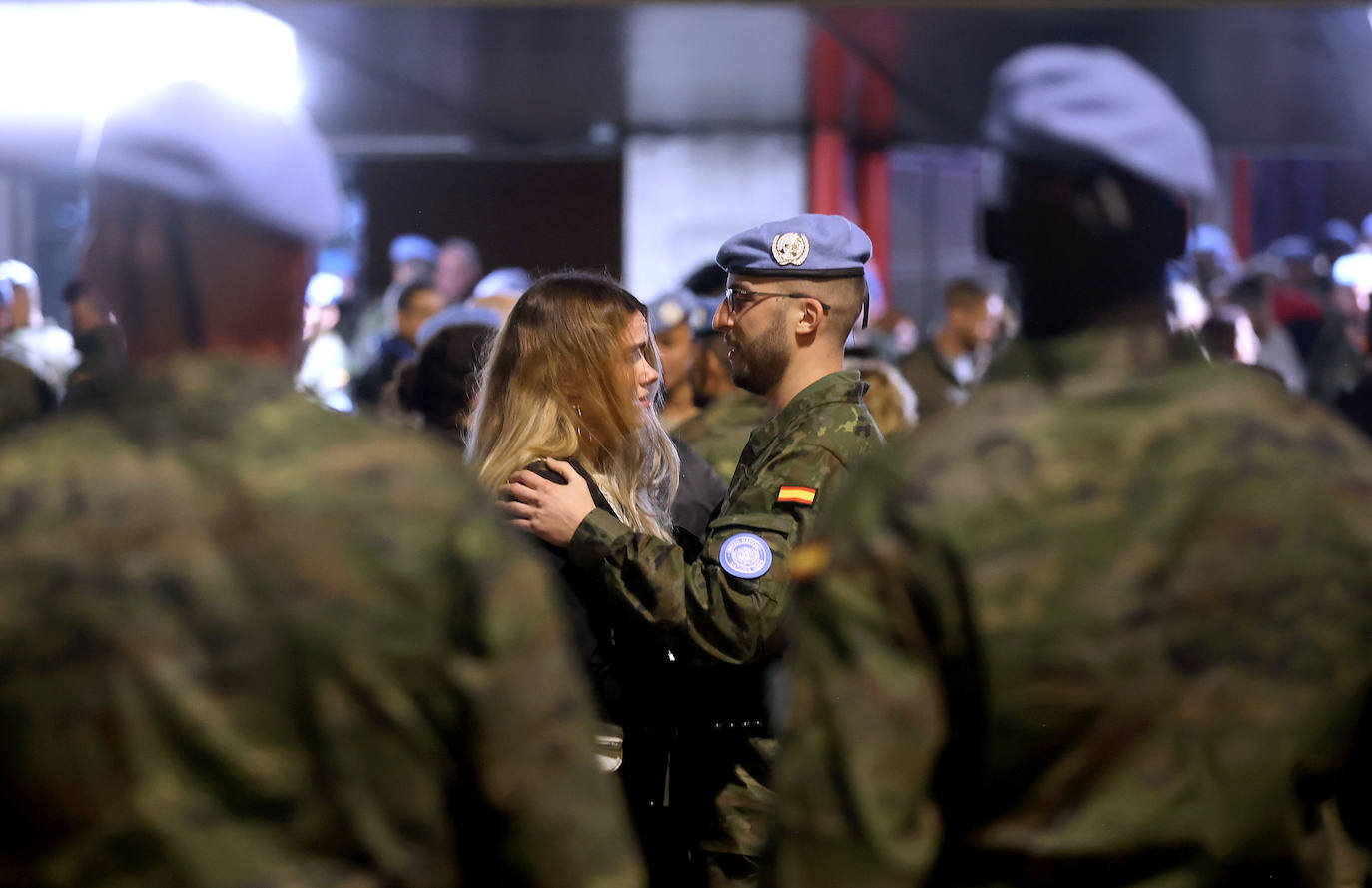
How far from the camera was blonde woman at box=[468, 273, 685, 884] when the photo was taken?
3475mm

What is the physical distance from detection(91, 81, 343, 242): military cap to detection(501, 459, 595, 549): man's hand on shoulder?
58.7 inches

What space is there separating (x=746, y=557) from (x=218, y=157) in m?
1.69

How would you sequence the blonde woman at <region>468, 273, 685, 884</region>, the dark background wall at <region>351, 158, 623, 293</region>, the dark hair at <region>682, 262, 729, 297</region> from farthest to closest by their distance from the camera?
1. the dark background wall at <region>351, 158, 623, 293</region>
2. the dark hair at <region>682, 262, 729, 297</region>
3. the blonde woman at <region>468, 273, 685, 884</region>

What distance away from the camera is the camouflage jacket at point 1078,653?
1849mm

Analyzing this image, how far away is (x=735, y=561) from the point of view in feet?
10.9

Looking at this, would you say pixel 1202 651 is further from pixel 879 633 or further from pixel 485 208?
pixel 485 208

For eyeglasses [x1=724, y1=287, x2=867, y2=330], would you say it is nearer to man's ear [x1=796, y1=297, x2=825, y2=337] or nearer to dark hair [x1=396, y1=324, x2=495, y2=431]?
man's ear [x1=796, y1=297, x2=825, y2=337]

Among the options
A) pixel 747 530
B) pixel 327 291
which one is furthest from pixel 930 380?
pixel 327 291

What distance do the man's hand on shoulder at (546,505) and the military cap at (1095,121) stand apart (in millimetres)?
1555

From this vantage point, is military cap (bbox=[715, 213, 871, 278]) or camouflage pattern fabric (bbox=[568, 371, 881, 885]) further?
military cap (bbox=[715, 213, 871, 278])

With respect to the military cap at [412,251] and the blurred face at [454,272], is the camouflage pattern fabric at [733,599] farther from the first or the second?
the military cap at [412,251]

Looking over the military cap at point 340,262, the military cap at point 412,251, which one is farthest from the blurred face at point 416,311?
the military cap at point 340,262

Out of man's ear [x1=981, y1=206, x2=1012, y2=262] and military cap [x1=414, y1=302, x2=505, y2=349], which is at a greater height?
man's ear [x1=981, y1=206, x2=1012, y2=262]

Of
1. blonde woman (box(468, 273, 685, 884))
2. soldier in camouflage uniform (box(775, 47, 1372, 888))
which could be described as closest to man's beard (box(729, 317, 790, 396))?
blonde woman (box(468, 273, 685, 884))
